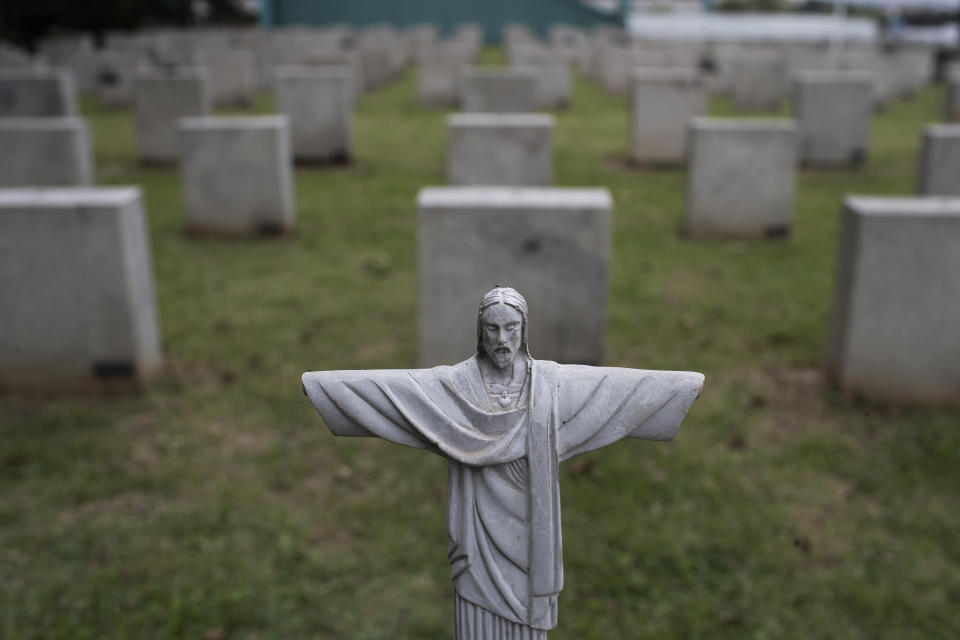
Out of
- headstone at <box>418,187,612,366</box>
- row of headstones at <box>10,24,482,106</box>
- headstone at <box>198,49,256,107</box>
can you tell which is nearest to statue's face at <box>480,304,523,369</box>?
headstone at <box>418,187,612,366</box>

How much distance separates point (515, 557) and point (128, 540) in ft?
9.29

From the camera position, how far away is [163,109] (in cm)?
1219

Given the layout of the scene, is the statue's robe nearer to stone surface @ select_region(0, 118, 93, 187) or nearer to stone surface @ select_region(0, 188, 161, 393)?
stone surface @ select_region(0, 188, 161, 393)

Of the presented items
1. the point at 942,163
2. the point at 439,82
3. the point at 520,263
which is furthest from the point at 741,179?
the point at 439,82

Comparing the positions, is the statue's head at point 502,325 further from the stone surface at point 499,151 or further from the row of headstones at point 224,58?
the row of headstones at point 224,58

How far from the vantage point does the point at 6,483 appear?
4.74 metres

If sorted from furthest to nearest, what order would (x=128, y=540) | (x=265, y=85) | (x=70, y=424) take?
(x=265, y=85) < (x=70, y=424) < (x=128, y=540)

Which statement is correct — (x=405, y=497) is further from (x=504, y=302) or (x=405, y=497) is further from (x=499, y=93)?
(x=499, y=93)

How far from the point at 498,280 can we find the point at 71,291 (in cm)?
252

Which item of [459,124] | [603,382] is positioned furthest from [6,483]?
[459,124]

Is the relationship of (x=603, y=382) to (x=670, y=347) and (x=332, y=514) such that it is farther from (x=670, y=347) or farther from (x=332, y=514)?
(x=670, y=347)

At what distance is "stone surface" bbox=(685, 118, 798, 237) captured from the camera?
29.1 feet

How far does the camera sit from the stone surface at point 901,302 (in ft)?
17.7

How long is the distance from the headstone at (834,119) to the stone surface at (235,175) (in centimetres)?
682
